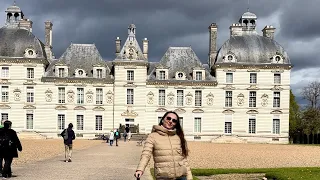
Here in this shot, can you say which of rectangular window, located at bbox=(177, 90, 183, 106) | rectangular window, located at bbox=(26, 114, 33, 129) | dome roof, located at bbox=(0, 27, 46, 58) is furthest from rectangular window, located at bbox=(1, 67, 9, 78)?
rectangular window, located at bbox=(177, 90, 183, 106)

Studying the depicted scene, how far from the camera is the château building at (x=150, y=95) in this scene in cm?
4459

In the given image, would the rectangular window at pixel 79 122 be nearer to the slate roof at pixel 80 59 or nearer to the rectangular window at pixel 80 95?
the rectangular window at pixel 80 95

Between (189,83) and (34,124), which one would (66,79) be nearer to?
(34,124)

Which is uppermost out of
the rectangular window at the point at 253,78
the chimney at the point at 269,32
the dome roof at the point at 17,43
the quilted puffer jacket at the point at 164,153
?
the chimney at the point at 269,32

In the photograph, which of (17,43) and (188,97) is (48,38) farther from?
(188,97)

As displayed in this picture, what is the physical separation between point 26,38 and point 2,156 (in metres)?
36.0

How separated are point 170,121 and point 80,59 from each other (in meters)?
41.5

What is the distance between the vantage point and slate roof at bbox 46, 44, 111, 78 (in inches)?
1797

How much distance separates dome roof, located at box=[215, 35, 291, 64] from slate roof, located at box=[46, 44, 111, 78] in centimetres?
1239

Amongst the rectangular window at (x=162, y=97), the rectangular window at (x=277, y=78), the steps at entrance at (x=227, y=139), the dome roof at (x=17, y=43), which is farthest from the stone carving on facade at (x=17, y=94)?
the rectangular window at (x=277, y=78)

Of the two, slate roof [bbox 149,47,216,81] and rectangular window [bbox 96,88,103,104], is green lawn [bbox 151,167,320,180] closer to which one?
slate roof [bbox 149,47,216,81]

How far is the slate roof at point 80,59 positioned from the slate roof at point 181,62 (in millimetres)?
5933

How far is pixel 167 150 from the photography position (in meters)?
5.95

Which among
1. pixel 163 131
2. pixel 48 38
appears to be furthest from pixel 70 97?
pixel 163 131
